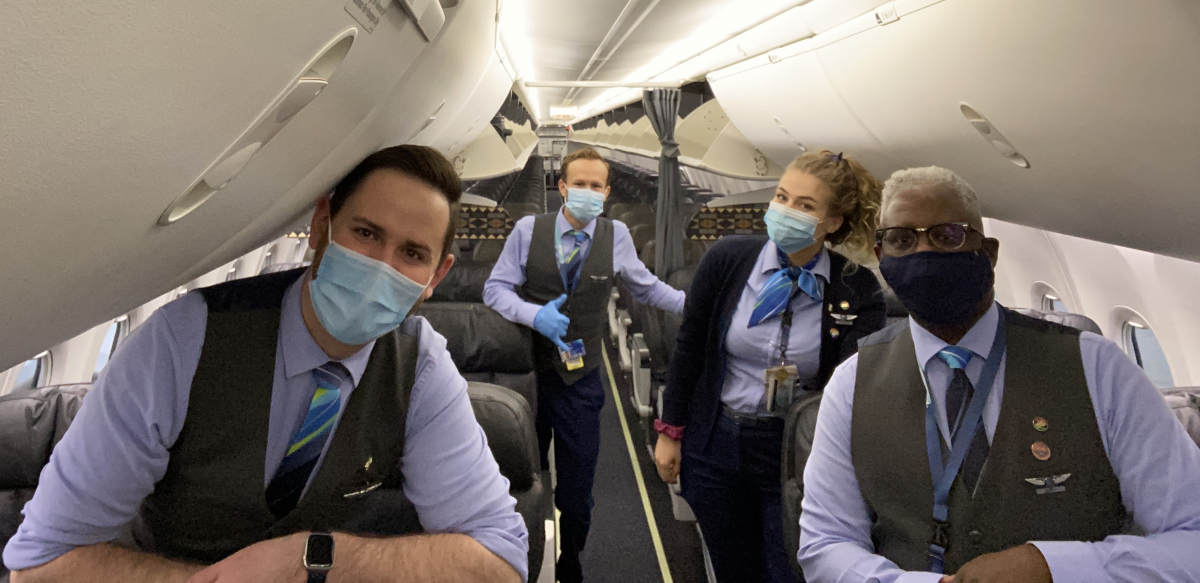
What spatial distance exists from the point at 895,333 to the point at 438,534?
47.9 inches

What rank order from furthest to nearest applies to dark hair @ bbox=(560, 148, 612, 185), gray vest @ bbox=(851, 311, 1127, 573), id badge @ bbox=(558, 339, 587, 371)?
dark hair @ bbox=(560, 148, 612, 185) < id badge @ bbox=(558, 339, 587, 371) < gray vest @ bbox=(851, 311, 1127, 573)

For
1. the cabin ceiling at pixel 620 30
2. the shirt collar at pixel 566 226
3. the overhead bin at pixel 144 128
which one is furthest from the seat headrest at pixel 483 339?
the cabin ceiling at pixel 620 30

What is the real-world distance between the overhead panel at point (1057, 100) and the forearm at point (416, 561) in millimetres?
1995

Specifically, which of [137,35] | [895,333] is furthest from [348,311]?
[895,333]

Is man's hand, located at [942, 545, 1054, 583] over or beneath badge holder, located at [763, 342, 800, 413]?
beneath

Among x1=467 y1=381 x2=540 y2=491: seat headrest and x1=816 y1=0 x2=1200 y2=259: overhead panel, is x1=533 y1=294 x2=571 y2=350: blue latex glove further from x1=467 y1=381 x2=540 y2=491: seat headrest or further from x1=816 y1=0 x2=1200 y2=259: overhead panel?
x1=816 y1=0 x2=1200 y2=259: overhead panel

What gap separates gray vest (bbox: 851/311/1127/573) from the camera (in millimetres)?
1229

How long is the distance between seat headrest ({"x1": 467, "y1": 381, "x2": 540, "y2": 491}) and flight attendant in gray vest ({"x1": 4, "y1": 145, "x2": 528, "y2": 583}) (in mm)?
458

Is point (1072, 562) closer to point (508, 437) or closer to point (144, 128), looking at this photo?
point (508, 437)

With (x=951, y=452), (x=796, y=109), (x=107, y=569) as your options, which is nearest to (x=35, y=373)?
(x=107, y=569)

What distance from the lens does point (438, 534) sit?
1439 mm

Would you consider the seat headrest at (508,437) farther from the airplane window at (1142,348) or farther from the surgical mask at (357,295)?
the airplane window at (1142,348)

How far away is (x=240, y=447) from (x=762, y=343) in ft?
5.22

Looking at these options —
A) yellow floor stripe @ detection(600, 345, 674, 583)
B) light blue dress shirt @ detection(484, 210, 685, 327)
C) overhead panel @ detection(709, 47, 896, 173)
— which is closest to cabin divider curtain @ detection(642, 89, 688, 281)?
overhead panel @ detection(709, 47, 896, 173)
